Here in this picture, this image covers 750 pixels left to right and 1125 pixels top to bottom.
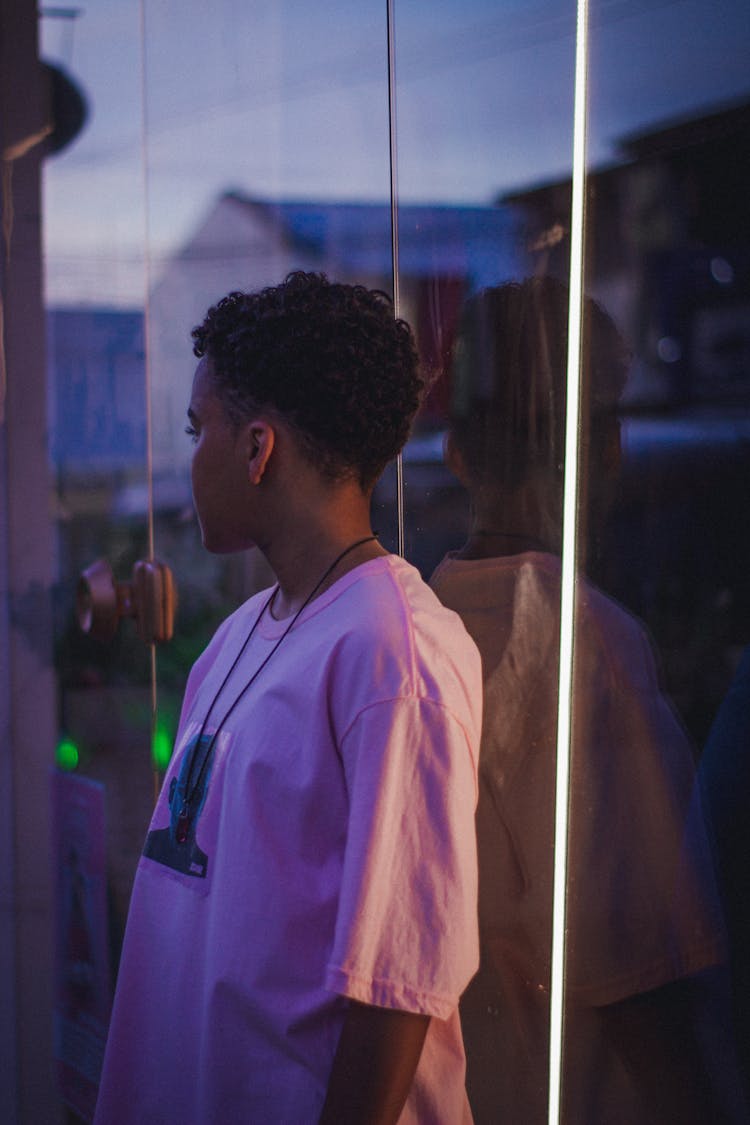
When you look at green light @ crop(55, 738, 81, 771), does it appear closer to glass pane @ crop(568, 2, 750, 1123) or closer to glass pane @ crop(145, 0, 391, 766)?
glass pane @ crop(145, 0, 391, 766)

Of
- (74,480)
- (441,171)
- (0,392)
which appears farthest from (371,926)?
(0,392)

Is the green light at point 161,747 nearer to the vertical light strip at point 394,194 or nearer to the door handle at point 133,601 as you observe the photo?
the door handle at point 133,601

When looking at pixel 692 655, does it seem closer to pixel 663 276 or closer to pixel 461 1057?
pixel 663 276

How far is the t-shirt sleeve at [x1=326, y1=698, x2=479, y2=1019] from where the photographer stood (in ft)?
2.70

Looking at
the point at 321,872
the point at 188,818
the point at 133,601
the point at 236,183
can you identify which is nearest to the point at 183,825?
the point at 188,818

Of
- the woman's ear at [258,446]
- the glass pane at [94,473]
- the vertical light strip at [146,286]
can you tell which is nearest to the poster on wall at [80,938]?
the glass pane at [94,473]

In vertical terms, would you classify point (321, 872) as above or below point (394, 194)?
below

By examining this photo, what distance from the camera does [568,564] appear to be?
0.99m

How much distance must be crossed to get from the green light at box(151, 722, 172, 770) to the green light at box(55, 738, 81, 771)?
1.17ft

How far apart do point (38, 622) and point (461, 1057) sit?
1459 mm

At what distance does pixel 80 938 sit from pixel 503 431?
135 centimetres

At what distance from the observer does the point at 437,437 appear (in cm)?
118

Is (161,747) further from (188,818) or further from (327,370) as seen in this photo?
(327,370)

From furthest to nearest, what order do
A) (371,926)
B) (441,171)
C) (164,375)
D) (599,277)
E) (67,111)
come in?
(67,111) → (164,375) → (441,171) → (599,277) → (371,926)
